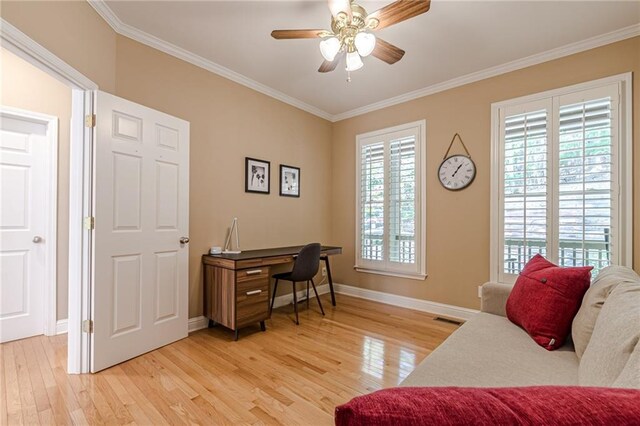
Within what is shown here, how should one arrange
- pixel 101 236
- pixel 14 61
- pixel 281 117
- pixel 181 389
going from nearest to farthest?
pixel 181 389, pixel 101 236, pixel 14 61, pixel 281 117

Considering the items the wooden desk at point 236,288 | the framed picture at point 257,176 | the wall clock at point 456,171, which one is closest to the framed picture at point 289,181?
the framed picture at point 257,176

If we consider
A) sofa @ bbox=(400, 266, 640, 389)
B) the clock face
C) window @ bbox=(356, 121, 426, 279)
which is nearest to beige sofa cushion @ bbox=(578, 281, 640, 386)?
sofa @ bbox=(400, 266, 640, 389)

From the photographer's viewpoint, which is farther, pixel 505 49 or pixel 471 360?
pixel 505 49

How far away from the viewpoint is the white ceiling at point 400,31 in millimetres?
2195

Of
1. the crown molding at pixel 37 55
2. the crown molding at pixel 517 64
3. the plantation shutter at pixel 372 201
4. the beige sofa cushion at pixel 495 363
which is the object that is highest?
the crown molding at pixel 517 64

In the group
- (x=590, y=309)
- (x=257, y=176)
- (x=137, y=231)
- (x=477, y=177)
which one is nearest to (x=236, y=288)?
(x=137, y=231)

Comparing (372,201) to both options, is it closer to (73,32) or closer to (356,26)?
(356,26)

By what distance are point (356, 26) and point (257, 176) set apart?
1.99 metres

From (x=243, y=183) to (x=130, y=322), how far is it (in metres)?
1.72

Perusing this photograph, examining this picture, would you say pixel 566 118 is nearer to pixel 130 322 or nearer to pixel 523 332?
pixel 523 332

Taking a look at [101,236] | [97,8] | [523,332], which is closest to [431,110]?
[523,332]

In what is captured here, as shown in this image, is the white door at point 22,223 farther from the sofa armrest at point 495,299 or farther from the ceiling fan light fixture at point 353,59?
the sofa armrest at point 495,299

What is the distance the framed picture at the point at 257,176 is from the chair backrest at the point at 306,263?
0.97 metres

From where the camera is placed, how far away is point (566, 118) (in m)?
2.68
